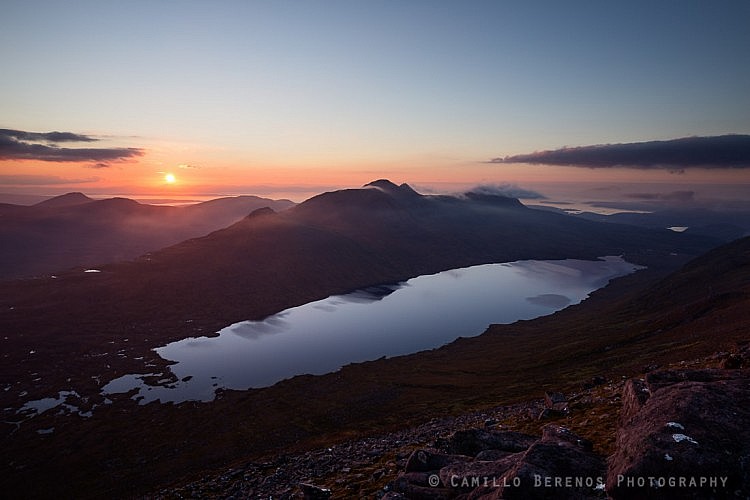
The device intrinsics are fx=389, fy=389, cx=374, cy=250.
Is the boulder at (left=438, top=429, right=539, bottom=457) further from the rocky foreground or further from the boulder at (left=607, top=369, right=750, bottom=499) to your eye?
the boulder at (left=607, top=369, right=750, bottom=499)

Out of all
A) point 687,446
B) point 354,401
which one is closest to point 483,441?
point 687,446

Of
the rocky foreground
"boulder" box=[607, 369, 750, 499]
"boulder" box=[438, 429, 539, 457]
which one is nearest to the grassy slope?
the rocky foreground

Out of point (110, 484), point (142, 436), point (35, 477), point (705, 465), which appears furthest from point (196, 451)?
point (705, 465)

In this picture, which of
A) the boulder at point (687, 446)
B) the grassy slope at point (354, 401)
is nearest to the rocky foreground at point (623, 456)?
the boulder at point (687, 446)

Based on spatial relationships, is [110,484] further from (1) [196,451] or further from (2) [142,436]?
(2) [142,436]

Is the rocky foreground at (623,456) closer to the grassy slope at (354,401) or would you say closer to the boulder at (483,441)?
the boulder at (483,441)

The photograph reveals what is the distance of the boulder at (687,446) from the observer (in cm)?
1437

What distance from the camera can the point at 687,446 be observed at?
1527cm

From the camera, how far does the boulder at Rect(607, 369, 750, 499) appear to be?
14.4 meters

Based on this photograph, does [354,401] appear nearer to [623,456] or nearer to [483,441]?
[483,441]

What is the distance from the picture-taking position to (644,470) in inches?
589

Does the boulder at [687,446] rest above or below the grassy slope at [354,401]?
above

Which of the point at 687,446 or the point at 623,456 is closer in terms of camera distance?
the point at 687,446

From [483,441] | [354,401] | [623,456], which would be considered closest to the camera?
[623,456]
